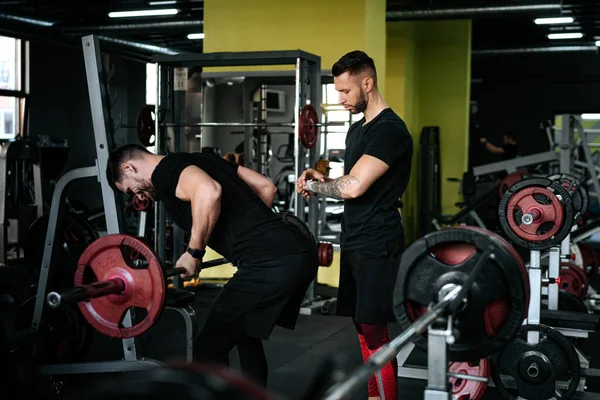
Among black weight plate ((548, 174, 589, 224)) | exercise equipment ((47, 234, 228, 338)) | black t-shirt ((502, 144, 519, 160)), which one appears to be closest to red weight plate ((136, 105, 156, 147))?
black weight plate ((548, 174, 589, 224))

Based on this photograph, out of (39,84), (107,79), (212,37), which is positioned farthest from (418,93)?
(107,79)

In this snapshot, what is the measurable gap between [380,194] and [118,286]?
31.1 inches

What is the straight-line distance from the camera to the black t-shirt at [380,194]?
2201mm

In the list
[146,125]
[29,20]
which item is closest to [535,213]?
[146,125]

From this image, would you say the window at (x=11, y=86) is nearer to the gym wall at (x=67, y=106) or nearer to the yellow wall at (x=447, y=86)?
the gym wall at (x=67, y=106)

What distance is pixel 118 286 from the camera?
2.12m

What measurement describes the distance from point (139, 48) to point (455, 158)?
4.57 metres

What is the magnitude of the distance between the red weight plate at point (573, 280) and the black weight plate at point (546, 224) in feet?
5.20

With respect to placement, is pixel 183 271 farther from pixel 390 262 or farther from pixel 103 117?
pixel 103 117

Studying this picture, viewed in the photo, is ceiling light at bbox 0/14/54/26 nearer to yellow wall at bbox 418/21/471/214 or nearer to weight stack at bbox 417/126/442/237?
yellow wall at bbox 418/21/471/214

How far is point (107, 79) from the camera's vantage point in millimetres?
2865

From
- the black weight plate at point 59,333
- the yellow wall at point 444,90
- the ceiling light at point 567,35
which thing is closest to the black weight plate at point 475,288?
the black weight plate at point 59,333

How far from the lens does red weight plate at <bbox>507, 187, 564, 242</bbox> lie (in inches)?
114

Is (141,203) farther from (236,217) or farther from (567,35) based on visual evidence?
(567,35)
